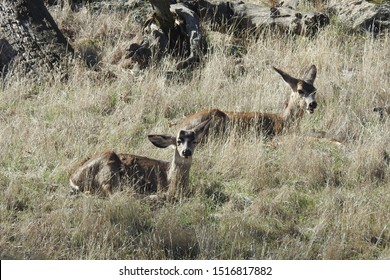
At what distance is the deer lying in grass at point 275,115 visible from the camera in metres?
9.82

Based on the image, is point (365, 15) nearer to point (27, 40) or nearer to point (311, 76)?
point (311, 76)

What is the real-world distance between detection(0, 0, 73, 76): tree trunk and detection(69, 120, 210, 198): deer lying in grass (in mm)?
3792

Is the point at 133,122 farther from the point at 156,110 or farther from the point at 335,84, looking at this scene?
the point at 335,84

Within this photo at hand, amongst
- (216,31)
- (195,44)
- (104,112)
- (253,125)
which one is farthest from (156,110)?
Answer: (216,31)

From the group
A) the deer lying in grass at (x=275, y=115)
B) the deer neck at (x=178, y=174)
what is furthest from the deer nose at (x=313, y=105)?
the deer neck at (x=178, y=174)

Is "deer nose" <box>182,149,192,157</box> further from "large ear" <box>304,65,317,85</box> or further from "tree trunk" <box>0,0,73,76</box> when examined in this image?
"tree trunk" <box>0,0,73,76</box>

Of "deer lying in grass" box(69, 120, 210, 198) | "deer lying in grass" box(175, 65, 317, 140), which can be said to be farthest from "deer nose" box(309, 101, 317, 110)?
"deer lying in grass" box(69, 120, 210, 198)

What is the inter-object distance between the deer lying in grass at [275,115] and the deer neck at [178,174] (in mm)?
1151

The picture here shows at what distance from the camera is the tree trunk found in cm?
1165

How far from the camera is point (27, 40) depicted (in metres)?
11.8

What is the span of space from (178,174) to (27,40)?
4607 mm

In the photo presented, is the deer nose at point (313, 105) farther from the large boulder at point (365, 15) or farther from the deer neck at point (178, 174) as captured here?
the large boulder at point (365, 15)

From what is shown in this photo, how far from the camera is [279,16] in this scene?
44.6 ft

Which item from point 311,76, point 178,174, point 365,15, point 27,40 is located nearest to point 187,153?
point 178,174
